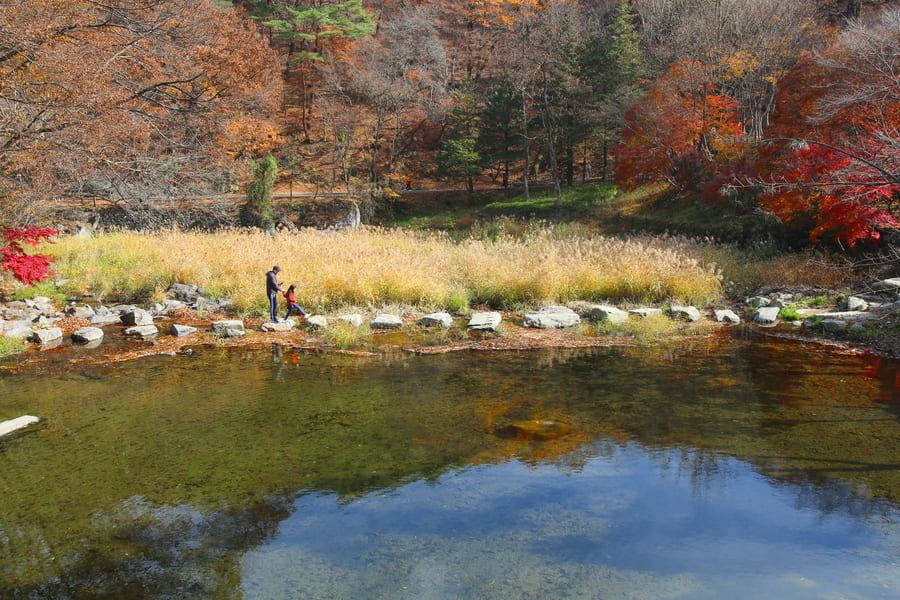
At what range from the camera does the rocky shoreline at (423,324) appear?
33.1 ft

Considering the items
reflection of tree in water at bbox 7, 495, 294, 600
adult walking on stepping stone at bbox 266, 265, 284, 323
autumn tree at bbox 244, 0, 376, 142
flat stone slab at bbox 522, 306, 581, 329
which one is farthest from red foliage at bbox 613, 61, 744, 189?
autumn tree at bbox 244, 0, 376, 142

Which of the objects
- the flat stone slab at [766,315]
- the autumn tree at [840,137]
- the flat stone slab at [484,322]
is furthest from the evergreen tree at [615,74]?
the flat stone slab at [484,322]

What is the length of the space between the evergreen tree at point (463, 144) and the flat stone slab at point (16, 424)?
94.9 feet

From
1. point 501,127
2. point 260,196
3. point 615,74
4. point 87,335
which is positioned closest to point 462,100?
point 501,127

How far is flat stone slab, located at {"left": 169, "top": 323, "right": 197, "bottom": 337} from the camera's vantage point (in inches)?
422

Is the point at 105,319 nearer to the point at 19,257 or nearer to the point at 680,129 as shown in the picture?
the point at 19,257

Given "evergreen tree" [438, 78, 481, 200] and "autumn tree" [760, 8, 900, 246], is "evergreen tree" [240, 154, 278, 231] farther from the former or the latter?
"autumn tree" [760, 8, 900, 246]

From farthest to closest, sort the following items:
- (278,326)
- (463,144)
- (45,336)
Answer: (463,144) < (278,326) < (45,336)

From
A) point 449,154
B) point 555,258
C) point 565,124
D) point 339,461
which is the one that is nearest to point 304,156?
point 449,154

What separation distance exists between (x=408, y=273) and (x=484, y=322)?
8.79 feet

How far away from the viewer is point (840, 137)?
13.2 meters

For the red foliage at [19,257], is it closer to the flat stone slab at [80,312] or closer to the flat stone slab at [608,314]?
the flat stone slab at [80,312]

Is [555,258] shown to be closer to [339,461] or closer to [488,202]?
[339,461]

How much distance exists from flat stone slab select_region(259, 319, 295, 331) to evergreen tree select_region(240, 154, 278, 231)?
1928 cm
